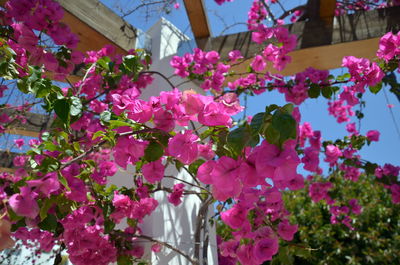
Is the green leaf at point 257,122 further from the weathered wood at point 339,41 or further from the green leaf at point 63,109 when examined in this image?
the weathered wood at point 339,41

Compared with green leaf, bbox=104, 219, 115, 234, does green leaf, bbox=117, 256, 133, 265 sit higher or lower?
lower

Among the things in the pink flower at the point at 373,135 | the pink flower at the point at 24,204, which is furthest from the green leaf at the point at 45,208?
the pink flower at the point at 373,135

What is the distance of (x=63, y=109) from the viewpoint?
2.19 ft

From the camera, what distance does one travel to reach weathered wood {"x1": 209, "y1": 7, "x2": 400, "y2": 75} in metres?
1.83

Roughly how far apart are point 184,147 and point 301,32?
64.8 inches

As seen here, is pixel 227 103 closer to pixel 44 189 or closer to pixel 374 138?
pixel 44 189

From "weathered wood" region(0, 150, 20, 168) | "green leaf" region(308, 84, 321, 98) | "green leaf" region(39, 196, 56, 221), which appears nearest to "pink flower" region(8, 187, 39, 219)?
"green leaf" region(39, 196, 56, 221)

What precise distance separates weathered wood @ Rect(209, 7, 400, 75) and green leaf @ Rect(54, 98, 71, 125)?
1319 mm

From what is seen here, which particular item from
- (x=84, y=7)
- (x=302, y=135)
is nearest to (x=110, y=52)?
(x=84, y=7)

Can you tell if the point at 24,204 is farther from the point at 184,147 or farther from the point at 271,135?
the point at 271,135

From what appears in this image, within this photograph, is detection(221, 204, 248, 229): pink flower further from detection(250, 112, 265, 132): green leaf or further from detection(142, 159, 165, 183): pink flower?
detection(250, 112, 265, 132): green leaf

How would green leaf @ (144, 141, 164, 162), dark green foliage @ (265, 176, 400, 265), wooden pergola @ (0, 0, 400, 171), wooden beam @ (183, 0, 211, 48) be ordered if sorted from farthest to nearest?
dark green foliage @ (265, 176, 400, 265) → wooden beam @ (183, 0, 211, 48) → wooden pergola @ (0, 0, 400, 171) → green leaf @ (144, 141, 164, 162)

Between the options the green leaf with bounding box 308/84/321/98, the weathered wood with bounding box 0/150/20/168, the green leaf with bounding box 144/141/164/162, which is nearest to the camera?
the green leaf with bounding box 144/141/164/162

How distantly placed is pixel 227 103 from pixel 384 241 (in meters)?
3.56
